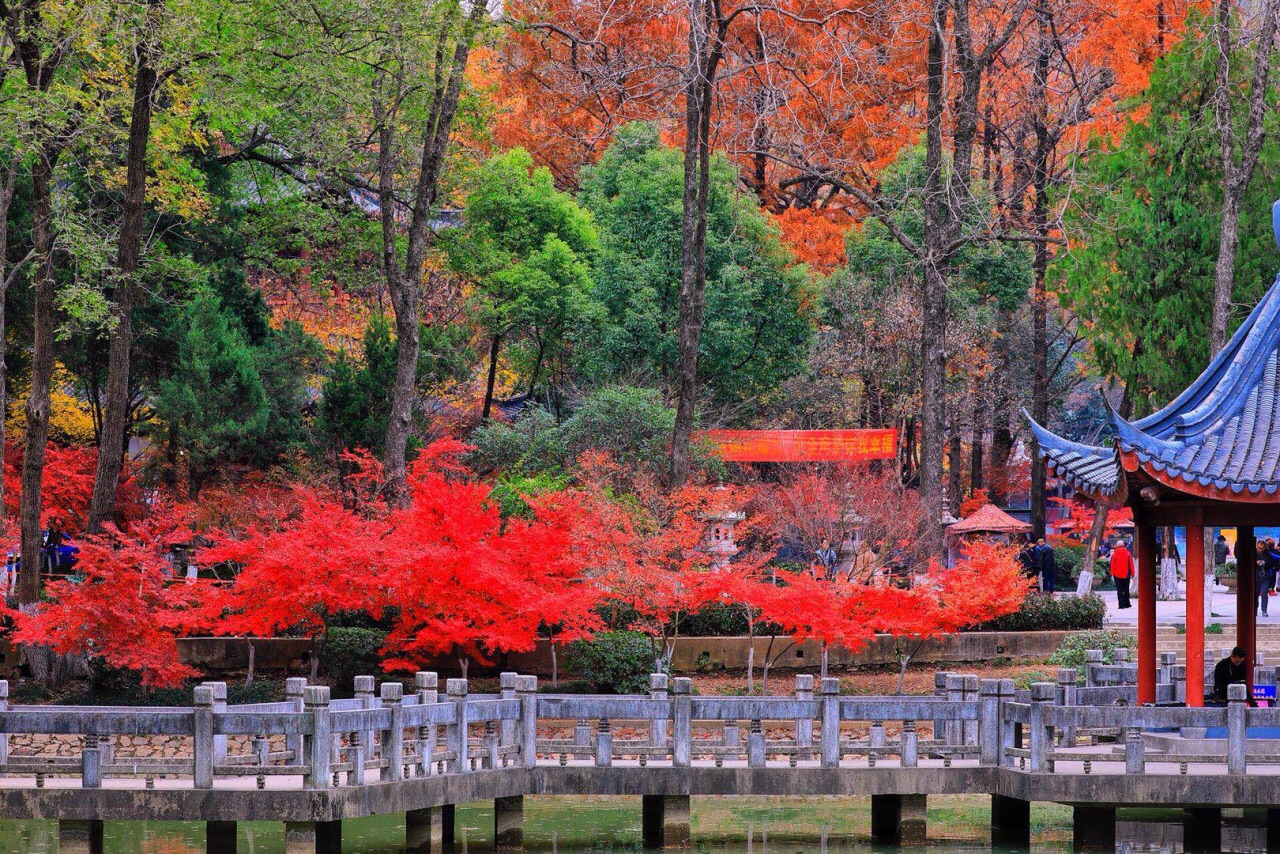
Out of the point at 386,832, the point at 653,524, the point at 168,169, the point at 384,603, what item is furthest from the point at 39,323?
the point at 386,832

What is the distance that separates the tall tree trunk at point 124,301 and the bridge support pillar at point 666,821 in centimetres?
1259

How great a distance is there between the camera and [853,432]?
138 feet

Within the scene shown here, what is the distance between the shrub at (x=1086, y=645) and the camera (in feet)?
98.5

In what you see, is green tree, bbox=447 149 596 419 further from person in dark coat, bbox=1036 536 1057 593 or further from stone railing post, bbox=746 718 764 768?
stone railing post, bbox=746 718 764 768

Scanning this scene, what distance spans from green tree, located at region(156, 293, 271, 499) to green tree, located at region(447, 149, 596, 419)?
7382mm

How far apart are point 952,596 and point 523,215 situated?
17.0 metres

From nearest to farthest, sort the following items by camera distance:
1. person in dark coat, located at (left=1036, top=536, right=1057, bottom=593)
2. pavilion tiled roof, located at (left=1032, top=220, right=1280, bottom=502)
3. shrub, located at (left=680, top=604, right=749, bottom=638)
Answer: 1. pavilion tiled roof, located at (left=1032, top=220, right=1280, bottom=502)
2. shrub, located at (left=680, top=604, right=749, bottom=638)
3. person in dark coat, located at (left=1036, top=536, right=1057, bottom=593)

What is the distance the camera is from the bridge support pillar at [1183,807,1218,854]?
19594 millimetres

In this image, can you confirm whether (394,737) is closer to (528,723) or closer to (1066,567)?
(528,723)

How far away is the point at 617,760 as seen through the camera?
2014 centimetres

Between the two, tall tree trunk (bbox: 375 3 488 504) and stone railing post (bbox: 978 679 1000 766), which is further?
tall tree trunk (bbox: 375 3 488 504)

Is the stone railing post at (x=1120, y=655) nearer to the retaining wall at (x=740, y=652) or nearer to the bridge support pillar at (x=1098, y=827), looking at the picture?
the retaining wall at (x=740, y=652)

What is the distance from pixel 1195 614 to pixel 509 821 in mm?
8009

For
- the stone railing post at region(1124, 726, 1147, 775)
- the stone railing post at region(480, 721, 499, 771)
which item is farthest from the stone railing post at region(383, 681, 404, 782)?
the stone railing post at region(1124, 726, 1147, 775)
